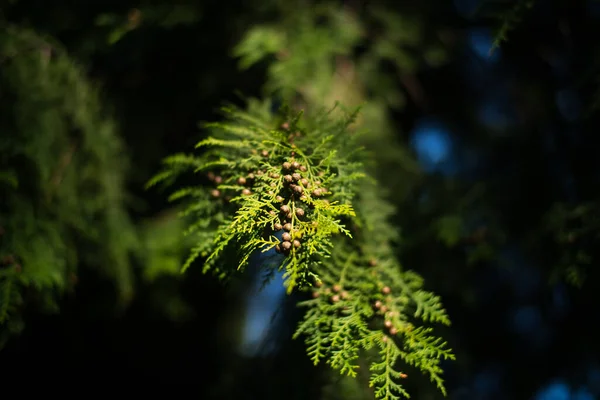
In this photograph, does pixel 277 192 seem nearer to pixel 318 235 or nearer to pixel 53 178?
pixel 318 235

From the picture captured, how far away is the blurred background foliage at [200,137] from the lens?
1.58 m

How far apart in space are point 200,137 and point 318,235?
102 cm

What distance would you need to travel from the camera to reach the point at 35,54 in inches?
68.6

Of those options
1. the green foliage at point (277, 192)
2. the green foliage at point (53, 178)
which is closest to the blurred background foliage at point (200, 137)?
the green foliage at point (53, 178)

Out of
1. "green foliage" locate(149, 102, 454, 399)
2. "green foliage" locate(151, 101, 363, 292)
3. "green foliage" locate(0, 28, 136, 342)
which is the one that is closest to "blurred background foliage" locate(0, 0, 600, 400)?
"green foliage" locate(0, 28, 136, 342)

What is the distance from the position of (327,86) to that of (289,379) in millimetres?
1174

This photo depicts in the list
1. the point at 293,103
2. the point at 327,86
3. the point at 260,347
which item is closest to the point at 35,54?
the point at 293,103

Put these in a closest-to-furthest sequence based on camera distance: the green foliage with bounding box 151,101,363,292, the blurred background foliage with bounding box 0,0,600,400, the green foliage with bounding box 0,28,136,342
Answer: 1. the green foliage with bounding box 151,101,363,292
2. the green foliage with bounding box 0,28,136,342
3. the blurred background foliage with bounding box 0,0,600,400

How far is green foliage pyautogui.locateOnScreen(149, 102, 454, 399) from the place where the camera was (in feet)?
2.87

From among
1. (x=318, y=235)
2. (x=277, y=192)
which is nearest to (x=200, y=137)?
(x=277, y=192)

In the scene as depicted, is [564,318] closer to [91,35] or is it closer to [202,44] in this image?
[202,44]

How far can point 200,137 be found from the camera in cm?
170

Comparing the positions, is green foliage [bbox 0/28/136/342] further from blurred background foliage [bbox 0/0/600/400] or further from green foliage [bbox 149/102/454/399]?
green foliage [bbox 149/102/454/399]

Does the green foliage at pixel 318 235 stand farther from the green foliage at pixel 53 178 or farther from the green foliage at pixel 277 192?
the green foliage at pixel 53 178
